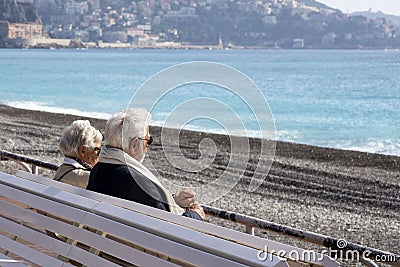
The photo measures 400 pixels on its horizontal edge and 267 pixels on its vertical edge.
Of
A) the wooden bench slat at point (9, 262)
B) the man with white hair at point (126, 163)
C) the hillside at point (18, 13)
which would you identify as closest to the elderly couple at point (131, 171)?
the man with white hair at point (126, 163)

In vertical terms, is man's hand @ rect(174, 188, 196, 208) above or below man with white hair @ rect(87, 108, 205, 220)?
below

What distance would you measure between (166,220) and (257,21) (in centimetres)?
14679

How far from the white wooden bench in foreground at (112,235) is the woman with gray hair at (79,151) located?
0.33m

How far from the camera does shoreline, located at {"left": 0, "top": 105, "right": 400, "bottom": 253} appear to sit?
10.1 metres

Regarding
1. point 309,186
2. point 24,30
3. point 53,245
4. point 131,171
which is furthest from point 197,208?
point 24,30

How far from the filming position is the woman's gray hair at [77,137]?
4695 millimetres

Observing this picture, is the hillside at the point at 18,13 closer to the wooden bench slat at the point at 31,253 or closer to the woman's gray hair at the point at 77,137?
the woman's gray hair at the point at 77,137

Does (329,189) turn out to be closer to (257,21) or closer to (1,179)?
(1,179)

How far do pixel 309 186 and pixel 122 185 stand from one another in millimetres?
9884

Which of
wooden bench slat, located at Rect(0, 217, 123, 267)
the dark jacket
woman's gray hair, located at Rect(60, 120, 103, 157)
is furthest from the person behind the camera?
woman's gray hair, located at Rect(60, 120, 103, 157)

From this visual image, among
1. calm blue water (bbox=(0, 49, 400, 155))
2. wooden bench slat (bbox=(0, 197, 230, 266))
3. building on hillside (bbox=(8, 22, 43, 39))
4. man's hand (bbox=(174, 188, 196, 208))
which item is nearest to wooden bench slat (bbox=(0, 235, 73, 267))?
wooden bench slat (bbox=(0, 197, 230, 266))

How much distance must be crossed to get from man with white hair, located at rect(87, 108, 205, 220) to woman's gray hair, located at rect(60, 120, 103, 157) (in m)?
0.58

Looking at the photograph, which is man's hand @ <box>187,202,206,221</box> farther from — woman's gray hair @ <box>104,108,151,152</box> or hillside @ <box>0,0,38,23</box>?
hillside @ <box>0,0,38,23</box>

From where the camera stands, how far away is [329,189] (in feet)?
44.1
